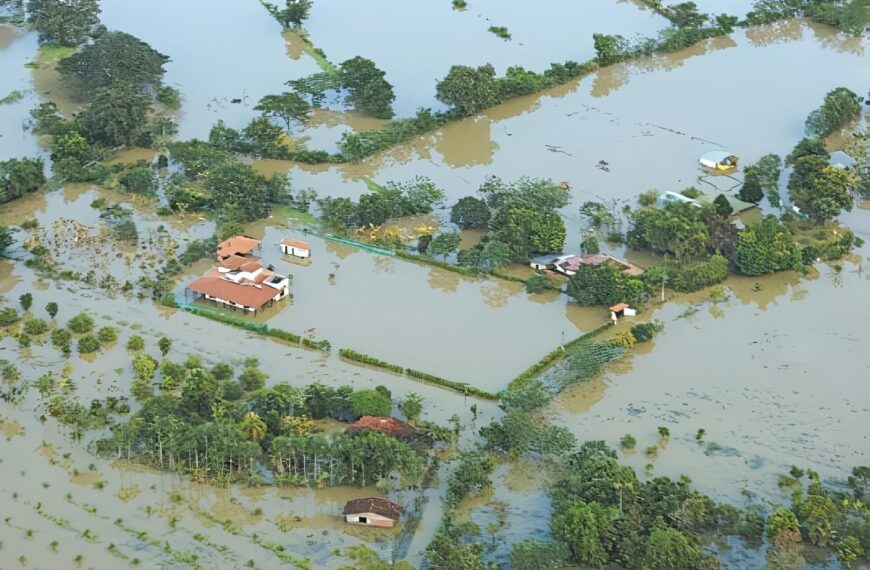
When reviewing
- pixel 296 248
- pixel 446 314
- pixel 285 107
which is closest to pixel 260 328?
pixel 296 248

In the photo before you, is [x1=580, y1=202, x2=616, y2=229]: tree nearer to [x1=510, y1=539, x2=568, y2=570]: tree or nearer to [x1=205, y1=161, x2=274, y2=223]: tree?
[x1=205, y1=161, x2=274, y2=223]: tree

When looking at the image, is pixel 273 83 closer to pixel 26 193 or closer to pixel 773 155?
pixel 26 193

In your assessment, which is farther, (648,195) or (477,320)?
(648,195)

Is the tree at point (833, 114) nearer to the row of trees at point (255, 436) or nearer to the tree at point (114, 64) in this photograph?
the row of trees at point (255, 436)

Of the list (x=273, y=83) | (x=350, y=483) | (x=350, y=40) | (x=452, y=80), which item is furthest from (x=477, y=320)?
(x=350, y=40)

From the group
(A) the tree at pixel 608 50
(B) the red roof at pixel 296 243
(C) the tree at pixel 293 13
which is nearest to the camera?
(B) the red roof at pixel 296 243

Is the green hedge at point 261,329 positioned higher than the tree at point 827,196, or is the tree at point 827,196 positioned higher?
the tree at point 827,196

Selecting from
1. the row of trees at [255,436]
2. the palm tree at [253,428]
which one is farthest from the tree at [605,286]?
the palm tree at [253,428]


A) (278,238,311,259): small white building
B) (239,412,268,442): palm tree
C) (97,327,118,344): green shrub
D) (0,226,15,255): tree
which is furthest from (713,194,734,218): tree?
(0,226,15,255): tree
